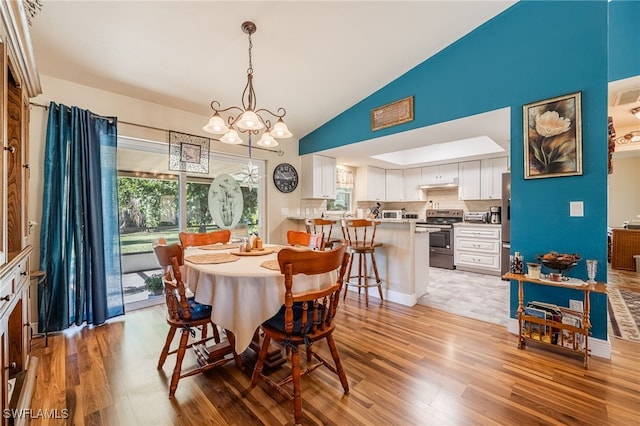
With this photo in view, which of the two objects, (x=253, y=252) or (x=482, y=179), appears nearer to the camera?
(x=253, y=252)

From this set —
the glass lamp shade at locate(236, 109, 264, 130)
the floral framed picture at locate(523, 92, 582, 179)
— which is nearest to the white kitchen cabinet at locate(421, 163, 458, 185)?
the floral framed picture at locate(523, 92, 582, 179)

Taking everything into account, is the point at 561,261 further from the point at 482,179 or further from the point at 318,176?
the point at 482,179

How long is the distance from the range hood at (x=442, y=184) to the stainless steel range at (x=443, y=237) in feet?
1.82

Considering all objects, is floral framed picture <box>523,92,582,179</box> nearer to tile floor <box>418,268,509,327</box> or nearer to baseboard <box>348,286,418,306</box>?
tile floor <box>418,268,509,327</box>

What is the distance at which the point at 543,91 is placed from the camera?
243 centimetres

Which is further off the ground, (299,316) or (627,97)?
(627,97)

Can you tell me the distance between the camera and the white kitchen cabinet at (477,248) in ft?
15.7

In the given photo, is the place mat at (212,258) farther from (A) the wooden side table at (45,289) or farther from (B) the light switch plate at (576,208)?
(B) the light switch plate at (576,208)

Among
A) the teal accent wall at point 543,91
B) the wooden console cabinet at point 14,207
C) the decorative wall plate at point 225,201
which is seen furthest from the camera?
the decorative wall plate at point 225,201

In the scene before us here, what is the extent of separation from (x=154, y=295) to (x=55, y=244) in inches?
48.4

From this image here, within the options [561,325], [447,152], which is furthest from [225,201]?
[447,152]

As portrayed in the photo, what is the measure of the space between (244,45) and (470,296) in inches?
157

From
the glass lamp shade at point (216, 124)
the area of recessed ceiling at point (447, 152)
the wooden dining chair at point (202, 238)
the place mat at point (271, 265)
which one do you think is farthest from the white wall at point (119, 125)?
the place mat at point (271, 265)

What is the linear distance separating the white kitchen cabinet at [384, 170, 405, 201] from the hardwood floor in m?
4.05
